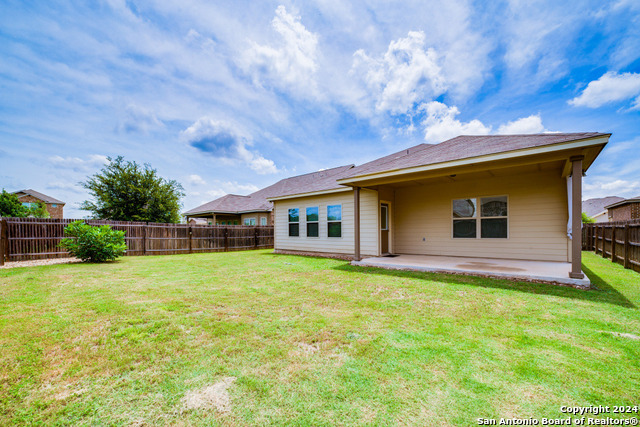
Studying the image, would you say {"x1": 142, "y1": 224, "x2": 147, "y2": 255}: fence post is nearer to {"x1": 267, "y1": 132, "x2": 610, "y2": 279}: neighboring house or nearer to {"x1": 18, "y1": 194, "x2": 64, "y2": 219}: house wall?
{"x1": 267, "y1": 132, "x2": 610, "y2": 279}: neighboring house

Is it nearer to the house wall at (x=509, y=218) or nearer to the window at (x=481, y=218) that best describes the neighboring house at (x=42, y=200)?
the house wall at (x=509, y=218)

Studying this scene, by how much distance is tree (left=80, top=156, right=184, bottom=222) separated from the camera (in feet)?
56.5

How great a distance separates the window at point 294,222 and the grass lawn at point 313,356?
6.61 metres

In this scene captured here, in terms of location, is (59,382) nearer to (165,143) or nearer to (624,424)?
(624,424)

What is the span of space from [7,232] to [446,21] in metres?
15.9

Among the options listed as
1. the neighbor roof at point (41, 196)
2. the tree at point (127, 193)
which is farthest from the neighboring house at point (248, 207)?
the neighbor roof at point (41, 196)

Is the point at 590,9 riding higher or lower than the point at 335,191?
higher

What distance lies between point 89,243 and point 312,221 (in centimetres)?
783

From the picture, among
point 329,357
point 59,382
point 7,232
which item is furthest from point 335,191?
point 7,232

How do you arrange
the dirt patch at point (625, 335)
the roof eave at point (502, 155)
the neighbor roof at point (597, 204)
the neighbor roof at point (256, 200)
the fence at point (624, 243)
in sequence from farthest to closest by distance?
the neighbor roof at point (597, 204)
the neighbor roof at point (256, 200)
the fence at point (624, 243)
the roof eave at point (502, 155)
the dirt patch at point (625, 335)

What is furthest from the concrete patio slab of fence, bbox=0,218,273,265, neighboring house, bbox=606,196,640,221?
neighboring house, bbox=606,196,640,221

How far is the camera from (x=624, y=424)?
1.50 meters

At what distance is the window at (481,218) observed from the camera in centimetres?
764

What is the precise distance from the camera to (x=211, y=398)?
173cm
